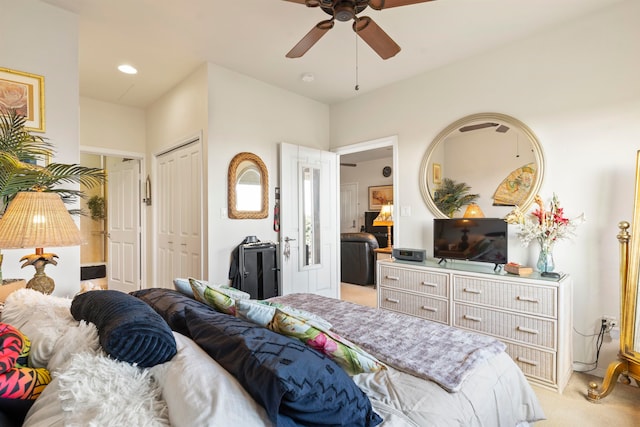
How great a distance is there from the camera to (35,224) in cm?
155

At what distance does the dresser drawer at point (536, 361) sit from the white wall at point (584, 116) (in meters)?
0.52

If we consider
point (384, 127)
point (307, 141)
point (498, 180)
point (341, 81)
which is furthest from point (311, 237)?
point (498, 180)

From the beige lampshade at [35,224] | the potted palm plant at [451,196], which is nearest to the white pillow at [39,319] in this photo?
the beige lampshade at [35,224]

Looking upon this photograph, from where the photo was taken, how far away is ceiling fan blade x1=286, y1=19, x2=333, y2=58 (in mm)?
1929

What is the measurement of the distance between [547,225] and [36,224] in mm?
3331

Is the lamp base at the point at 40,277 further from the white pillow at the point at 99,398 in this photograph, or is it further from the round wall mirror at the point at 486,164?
the round wall mirror at the point at 486,164

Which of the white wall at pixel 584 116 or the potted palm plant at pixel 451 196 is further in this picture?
the potted palm plant at pixel 451 196

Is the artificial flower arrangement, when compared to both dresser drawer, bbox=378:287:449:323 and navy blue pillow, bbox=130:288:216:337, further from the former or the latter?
navy blue pillow, bbox=130:288:216:337

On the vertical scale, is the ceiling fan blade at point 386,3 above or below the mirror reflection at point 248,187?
above

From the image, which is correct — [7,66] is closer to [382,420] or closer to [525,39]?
[382,420]

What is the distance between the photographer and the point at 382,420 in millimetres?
940

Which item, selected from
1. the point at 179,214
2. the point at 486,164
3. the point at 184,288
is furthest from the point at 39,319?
the point at 486,164

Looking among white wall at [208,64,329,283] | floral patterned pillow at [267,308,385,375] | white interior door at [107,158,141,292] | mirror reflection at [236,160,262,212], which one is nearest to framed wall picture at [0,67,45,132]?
white wall at [208,64,329,283]

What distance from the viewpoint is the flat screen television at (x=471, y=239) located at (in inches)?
108
